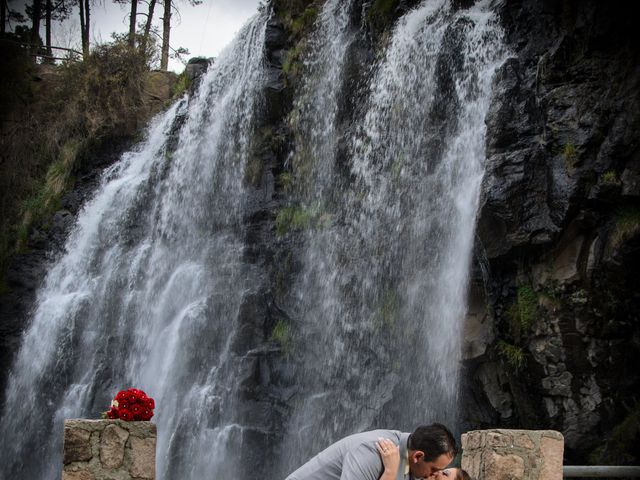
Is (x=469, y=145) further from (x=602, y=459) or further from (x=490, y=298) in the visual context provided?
(x=602, y=459)

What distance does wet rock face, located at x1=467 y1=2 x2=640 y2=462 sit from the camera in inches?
419

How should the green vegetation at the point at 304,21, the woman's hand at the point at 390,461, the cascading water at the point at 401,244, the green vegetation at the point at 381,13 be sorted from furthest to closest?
the green vegetation at the point at 304,21, the green vegetation at the point at 381,13, the cascading water at the point at 401,244, the woman's hand at the point at 390,461

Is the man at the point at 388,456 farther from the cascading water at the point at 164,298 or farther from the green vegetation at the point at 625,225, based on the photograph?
the cascading water at the point at 164,298

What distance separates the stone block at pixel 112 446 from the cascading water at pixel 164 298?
7433 millimetres

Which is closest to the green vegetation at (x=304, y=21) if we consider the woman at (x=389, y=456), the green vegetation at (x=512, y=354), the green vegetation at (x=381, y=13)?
the green vegetation at (x=381, y=13)

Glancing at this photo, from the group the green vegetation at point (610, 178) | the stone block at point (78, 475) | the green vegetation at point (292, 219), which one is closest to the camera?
the stone block at point (78, 475)

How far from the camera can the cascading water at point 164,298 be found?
49.2 ft

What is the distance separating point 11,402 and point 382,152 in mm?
10255

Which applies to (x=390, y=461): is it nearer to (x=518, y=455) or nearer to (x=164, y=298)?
(x=518, y=455)

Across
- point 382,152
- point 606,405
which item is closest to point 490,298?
point 606,405

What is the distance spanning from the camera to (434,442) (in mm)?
4277

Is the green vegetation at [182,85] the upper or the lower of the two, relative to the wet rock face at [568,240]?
upper

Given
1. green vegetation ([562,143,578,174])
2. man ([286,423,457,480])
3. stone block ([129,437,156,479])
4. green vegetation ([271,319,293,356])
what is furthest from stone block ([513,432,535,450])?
green vegetation ([271,319,293,356])

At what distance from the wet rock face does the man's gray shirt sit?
711 centimetres
